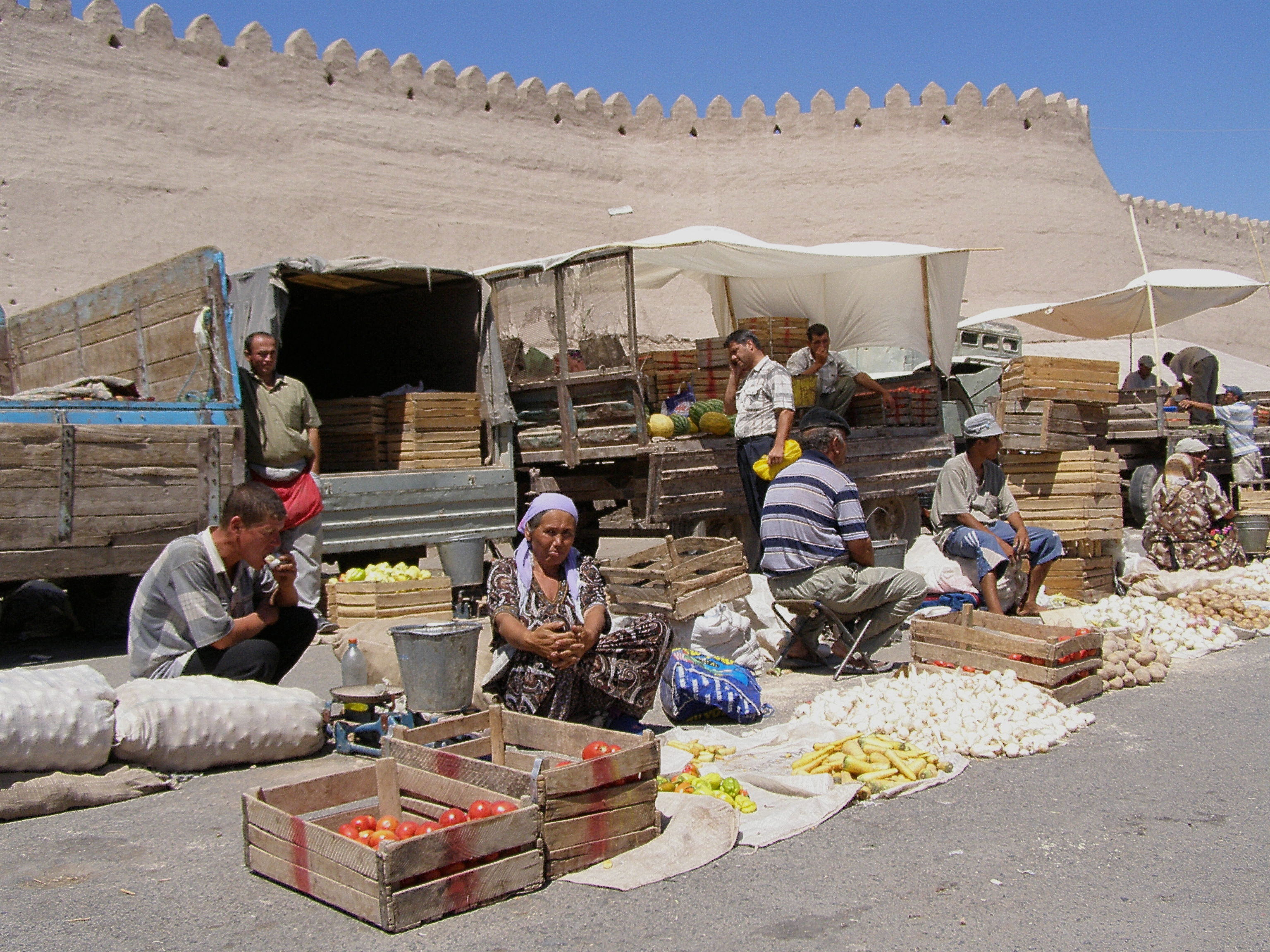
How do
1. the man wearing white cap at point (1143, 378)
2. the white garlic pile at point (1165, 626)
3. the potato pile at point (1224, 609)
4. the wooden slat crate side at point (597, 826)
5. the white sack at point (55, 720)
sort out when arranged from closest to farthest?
1. the wooden slat crate side at point (597, 826)
2. the white sack at point (55, 720)
3. the white garlic pile at point (1165, 626)
4. the potato pile at point (1224, 609)
5. the man wearing white cap at point (1143, 378)

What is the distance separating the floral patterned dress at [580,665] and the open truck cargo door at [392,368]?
423cm

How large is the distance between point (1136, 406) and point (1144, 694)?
804cm

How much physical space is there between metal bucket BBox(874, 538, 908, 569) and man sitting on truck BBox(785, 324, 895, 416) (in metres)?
3.03

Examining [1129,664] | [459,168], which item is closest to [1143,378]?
[1129,664]

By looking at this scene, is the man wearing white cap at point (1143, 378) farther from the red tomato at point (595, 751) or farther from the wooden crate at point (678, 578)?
the red tomato at point (595, 751)

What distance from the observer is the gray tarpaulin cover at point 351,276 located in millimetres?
8758

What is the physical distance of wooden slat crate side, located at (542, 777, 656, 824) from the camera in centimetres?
354

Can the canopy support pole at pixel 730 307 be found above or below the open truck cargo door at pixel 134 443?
above

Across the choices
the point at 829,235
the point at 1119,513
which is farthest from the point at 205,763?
the point at 829,235

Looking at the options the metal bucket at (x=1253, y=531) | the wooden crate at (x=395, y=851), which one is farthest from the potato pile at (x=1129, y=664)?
the metal bucket at (x=1253, y=531)

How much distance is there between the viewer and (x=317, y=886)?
335 cm

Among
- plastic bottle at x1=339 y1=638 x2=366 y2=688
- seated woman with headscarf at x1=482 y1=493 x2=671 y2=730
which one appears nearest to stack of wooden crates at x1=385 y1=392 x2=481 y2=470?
plastic bottle at x1=339 y1=638 x2=366 y2=688

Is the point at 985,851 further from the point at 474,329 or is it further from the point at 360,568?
the point at 474,329

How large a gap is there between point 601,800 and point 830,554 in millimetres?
3109
